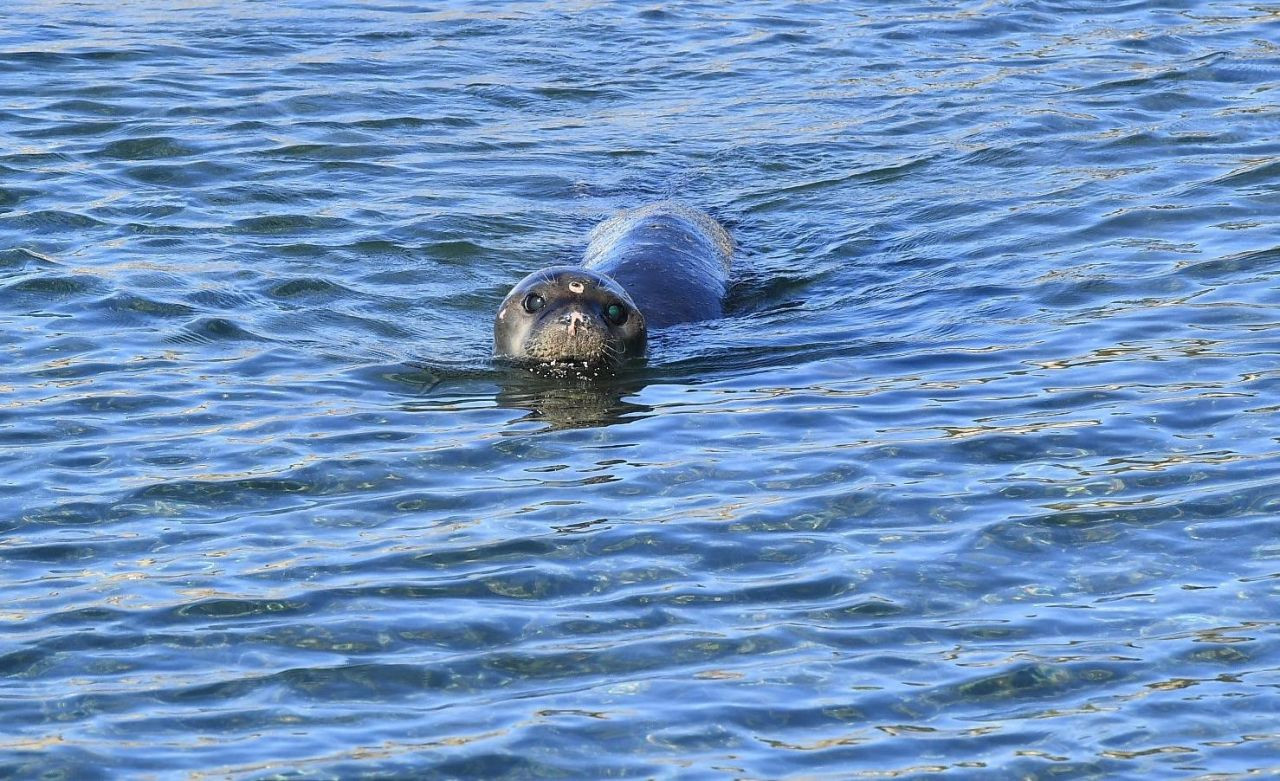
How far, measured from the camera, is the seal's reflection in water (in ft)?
30.4

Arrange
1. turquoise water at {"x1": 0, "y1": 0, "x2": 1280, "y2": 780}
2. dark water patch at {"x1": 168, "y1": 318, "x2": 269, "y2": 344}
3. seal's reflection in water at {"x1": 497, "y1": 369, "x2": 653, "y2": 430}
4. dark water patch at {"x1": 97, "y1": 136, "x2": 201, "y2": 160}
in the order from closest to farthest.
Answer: turquoise water at {"x1": 0, "y1": 0, "x2": 1280, "y2": 780} < seal's reflection in water at {"x1": 497, "y1": 369, "x2": 653, "y2": 430} < dark water patch at {"x1": 168, "y1": 318, "x2": 269, "y2": 344} < dark water patch at {"x1": 97, "y1": 136, "x2": 201, "y2": 160}

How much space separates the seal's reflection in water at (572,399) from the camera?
9266 millimetres

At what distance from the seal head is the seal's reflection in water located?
92 mm

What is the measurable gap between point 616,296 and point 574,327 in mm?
283

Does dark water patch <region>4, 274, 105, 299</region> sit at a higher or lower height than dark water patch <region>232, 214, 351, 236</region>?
lower

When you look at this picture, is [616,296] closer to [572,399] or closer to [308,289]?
[572,399]

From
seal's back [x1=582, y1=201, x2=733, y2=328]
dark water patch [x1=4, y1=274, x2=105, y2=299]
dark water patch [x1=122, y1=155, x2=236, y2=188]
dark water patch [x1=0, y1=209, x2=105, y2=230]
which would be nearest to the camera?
dark water patch [x1=4, y1=274, x2=105, y2=299]

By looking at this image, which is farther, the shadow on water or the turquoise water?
the shadow on water

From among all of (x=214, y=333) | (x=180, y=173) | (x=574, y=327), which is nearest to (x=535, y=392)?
(x=574, y=327)

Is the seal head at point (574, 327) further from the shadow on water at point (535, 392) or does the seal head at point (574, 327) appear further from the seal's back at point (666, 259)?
the seal's back at point (666, 259)

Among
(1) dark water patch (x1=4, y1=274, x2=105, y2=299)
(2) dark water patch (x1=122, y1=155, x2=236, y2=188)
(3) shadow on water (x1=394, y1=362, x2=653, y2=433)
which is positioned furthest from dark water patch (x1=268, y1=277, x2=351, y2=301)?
(2) dark water patch (x1=122, y1=155, x2=236, y2=188)

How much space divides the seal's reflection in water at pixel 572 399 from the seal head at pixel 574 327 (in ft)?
0.30

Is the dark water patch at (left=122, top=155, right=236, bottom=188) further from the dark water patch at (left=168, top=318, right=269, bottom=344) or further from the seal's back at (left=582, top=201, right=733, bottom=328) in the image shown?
the dark water patch at (left=168, top=318, right=269, bottom=344)

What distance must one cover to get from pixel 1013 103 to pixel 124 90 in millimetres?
6816
